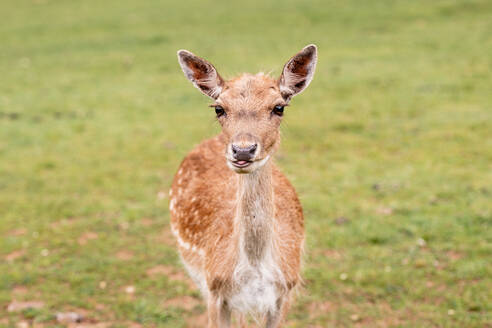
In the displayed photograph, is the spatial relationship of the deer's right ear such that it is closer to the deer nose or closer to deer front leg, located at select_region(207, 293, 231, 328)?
the deer nose

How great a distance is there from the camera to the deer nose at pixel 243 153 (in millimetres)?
3678

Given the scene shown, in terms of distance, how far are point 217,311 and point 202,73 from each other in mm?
1839

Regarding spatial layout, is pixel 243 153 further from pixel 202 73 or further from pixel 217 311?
pixel 217 311

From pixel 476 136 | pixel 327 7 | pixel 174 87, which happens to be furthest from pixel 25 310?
pixel 327 7

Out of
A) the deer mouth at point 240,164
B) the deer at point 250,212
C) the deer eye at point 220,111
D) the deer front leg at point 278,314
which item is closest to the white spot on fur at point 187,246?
the deer at point 250,212

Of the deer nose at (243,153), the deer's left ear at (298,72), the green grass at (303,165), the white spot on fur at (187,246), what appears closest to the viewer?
the deer nose at (243,153)

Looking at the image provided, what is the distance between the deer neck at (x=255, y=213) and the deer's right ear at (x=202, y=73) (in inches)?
27.6

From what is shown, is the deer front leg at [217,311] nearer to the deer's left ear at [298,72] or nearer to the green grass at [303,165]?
the green grass at [303,165]

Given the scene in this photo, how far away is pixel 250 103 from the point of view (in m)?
4.06

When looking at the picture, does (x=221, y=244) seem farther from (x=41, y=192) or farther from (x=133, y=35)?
(x=133, y=35)

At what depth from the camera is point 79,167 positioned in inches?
387

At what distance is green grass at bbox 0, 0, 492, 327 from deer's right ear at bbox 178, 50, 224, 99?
1.34 meters

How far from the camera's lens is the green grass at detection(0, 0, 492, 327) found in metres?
6.19

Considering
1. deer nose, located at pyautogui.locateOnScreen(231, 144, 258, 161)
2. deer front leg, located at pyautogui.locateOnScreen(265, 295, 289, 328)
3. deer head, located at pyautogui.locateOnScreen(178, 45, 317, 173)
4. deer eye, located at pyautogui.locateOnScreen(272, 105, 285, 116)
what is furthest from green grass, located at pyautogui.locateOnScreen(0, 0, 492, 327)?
deer nose, located at pyautogui.locateOnScreen(231, 144, 258, 161)
